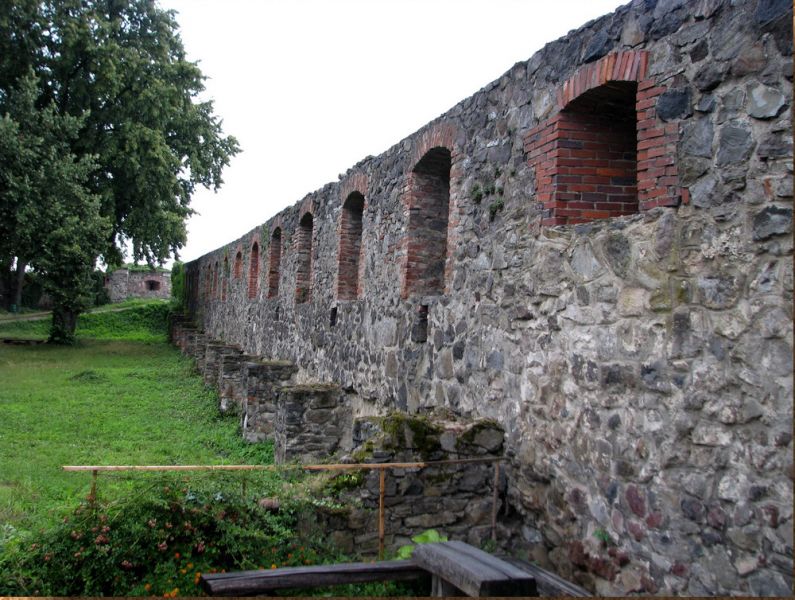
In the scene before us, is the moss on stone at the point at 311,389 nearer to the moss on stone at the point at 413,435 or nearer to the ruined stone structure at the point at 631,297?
the ruined stone structure at the point at 631,297

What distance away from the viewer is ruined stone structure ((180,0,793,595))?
3363 mm

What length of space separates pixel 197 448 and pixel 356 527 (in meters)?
5.42

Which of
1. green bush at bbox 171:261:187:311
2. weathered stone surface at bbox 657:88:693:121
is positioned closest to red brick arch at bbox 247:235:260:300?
weathered stone surface at bbox 657:88:693:121

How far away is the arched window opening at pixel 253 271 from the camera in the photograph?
16625 mm

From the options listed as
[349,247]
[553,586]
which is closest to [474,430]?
[553,586]

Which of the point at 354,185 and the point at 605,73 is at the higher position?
the point at 354,185

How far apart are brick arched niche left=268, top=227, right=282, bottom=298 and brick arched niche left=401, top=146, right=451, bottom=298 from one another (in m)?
7.47

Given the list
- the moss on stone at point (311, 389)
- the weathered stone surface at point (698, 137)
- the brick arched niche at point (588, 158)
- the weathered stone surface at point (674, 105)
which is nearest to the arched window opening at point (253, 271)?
the moss on stone at point (311, 389)

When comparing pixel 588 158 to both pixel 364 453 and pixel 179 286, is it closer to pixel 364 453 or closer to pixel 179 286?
pixel 364 453

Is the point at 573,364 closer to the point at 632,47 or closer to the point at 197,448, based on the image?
the point at 632,47

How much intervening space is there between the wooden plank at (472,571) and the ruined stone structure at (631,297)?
92cm

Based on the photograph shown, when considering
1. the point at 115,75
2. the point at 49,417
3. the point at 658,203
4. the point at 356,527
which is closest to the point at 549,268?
the point at 658,203

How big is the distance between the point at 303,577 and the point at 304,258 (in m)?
8.70

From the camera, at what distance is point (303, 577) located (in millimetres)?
3877
